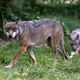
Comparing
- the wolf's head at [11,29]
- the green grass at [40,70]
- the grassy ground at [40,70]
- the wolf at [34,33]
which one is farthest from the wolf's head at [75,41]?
the wolf's head at [11,29]

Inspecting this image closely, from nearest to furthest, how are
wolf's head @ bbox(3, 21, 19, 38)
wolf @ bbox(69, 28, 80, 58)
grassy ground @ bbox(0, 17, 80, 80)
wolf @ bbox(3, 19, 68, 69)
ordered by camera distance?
grassy ground @ bbox(0, 17, 80, 80), wolf's head @ bbox(3, 21, 19, 38), wolf @ bbox(3, 19, 68, 69), wolf @ bbox(69, 28, 80, 58)

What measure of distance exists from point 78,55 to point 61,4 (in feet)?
28.9

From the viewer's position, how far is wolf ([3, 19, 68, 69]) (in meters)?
9.96

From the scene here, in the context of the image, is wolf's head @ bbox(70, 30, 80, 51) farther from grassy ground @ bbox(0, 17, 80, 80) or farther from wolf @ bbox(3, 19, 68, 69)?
grassy ground @ bbox(0, 17, 80, 80)

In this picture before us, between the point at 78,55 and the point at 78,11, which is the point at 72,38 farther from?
the point at 78,11

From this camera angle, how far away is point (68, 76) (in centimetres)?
902

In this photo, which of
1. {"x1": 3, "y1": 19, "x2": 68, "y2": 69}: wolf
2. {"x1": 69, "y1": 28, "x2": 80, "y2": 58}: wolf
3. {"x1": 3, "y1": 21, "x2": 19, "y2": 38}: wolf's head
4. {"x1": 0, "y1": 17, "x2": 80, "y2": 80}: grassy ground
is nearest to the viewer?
{"x1": 0, "y1": 17, "x2": 80, "y2": 80}: grassy ground

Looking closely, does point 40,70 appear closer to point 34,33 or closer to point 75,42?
point 34,33

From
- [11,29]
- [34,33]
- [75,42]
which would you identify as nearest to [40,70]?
[11,29]

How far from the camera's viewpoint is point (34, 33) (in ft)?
34.9

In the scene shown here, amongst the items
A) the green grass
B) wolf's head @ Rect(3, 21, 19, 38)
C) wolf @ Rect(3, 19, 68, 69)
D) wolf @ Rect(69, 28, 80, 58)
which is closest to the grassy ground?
the green grass

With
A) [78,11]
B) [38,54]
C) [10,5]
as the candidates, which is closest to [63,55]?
[38,54]

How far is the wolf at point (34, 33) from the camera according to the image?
32.7 feet

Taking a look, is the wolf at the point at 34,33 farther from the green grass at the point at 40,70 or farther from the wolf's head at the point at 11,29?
the green grass at the point at 40,70
